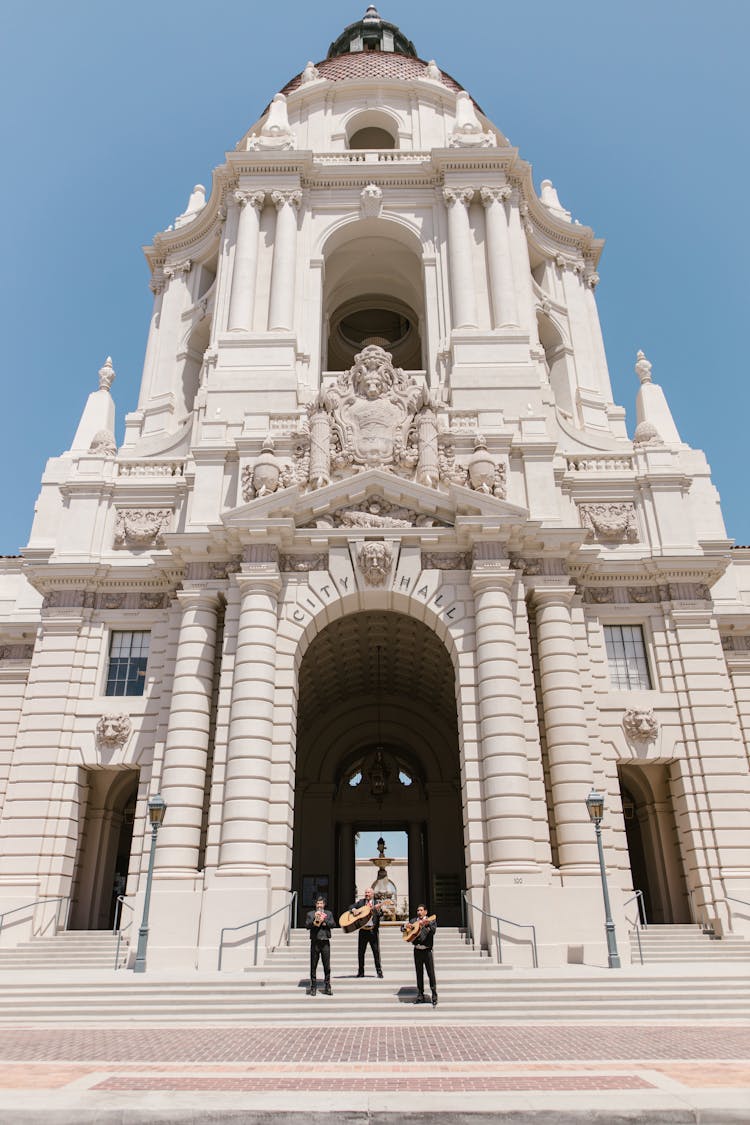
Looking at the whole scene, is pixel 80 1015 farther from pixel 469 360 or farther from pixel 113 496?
pixel 469 360

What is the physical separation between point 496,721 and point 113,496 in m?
16.5

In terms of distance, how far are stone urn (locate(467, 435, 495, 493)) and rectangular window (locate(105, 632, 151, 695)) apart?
1228cm

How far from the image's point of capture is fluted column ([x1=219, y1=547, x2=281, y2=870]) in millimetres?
20906

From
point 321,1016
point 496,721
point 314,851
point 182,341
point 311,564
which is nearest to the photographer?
point 321,1016

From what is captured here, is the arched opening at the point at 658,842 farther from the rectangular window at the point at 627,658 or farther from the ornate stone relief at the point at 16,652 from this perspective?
the ornate stone relief at the point at 16,652

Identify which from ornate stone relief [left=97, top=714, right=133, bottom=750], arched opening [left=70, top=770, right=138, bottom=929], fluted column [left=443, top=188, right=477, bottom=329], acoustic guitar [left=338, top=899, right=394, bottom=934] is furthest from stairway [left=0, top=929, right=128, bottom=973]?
fluted column [left=443, top=188, right=477, bottom=329]

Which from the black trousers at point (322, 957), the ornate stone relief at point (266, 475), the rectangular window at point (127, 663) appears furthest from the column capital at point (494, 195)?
the black trousers at point (322, 957)

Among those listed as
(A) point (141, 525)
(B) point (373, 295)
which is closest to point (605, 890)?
(A) point (141, 525)

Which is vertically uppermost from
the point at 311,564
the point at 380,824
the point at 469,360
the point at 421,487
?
the point at 469,360

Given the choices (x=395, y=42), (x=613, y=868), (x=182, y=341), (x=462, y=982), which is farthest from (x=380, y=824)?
(x=395, y=42)

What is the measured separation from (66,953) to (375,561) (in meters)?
13.9

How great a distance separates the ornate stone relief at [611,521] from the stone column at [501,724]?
5853 mm

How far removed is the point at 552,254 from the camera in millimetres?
41312

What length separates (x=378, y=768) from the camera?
30688 millimetres
